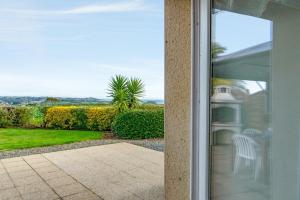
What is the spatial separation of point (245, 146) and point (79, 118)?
10149mm

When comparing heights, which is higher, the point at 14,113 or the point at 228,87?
the point at 228,87

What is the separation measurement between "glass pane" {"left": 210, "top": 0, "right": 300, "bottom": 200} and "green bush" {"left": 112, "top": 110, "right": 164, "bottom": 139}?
301 inches

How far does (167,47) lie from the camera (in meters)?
2.48

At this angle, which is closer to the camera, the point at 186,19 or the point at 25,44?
the point at 186,19

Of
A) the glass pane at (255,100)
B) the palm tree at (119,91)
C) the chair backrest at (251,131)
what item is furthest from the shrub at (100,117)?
the chair backrest at (251,131)

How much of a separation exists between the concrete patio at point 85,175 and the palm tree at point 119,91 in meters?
3.48

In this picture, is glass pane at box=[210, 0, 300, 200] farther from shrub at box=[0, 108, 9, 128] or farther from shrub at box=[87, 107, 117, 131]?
shrub at box=[0, 108, 9, 128]

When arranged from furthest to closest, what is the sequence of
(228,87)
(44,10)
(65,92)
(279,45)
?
(65,92) → (44,10) → (228,87) → (279,45)

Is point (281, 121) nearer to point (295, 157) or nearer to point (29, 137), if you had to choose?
point (295, 157)

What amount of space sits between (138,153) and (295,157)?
5.79 m

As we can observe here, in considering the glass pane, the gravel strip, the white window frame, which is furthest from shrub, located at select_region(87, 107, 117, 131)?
the glass pane

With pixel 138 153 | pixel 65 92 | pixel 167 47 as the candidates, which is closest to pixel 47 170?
pixel 138 153

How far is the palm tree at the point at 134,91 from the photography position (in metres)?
10.9

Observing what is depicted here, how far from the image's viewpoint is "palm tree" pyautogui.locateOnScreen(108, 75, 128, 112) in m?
10.7
